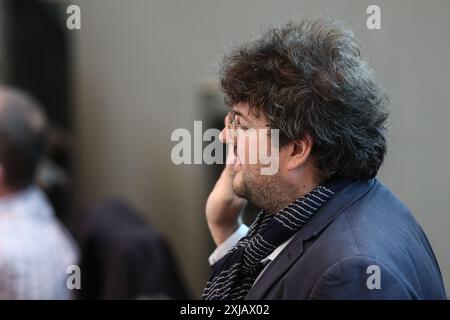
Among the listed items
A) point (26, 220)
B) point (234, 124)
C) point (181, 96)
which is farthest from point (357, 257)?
point (181, 96)

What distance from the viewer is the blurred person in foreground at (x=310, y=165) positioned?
5.35ft

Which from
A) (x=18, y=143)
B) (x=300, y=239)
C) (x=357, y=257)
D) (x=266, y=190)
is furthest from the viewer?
(x=18, y=143)

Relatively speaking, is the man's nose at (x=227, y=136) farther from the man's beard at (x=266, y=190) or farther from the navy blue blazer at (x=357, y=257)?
the navy blue blazer at (x=357, y=257)

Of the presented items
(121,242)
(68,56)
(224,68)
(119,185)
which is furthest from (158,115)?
(224,68)

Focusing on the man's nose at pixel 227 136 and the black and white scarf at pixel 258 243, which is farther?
the man's nose at pixel 227 136

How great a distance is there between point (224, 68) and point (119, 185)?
10.1 feet

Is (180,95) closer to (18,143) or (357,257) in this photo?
(18,143)

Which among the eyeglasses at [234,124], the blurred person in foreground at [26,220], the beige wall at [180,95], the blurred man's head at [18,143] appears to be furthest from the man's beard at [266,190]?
the beige wall at [180,95]

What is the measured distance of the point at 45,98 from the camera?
200 inches

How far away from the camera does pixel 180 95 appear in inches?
178

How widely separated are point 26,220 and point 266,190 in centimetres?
134

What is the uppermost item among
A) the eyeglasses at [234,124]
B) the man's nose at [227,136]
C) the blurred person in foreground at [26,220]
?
the eyeglasses at [234,124]

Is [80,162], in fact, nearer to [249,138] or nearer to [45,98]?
[45,98]

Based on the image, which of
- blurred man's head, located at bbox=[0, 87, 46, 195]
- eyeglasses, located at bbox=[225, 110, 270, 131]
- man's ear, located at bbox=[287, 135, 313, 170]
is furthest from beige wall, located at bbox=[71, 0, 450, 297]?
man's ear, located at bbox=[287, 135, 313, 170]
